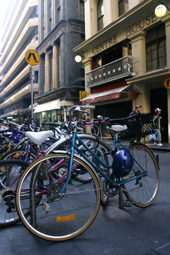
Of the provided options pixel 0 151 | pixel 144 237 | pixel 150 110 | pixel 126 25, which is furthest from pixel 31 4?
pixel 144 237

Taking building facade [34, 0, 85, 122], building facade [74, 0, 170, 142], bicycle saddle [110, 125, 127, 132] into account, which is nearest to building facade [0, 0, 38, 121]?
building facade [34, 0, 85, 122]

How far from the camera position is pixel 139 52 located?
13500 millimetres

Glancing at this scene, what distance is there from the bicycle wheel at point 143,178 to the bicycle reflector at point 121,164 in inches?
14.1

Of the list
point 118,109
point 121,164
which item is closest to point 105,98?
point 118,109

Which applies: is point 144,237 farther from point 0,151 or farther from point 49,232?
point 0,151

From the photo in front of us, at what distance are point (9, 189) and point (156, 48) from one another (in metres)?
13.1

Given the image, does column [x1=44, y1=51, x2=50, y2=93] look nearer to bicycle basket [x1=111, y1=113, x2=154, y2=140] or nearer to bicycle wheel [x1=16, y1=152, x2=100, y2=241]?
bicycle basket [x1=111, y1=113, x2=154, y2=140]

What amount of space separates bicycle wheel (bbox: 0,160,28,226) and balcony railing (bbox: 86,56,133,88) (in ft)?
40.9

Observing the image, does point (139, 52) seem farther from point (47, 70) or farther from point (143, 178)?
point (47, 70)

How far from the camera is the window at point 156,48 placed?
12.6m

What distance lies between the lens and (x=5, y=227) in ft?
8.26

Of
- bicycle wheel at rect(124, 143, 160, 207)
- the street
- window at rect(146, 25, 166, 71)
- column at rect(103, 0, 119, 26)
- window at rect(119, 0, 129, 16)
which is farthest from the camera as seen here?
column at rect(103, 0, 119, 26)

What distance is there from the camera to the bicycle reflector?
8.20 ft

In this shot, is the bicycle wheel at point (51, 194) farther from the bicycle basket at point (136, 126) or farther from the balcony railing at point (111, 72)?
the balcony railing at point (111, 72)
